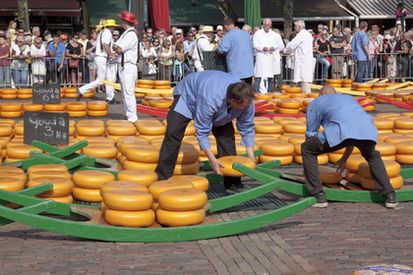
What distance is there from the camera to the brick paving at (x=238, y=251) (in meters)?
5.62

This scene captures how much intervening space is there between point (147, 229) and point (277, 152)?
3.42 metres

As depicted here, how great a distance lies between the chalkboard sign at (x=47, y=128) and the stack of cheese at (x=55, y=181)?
1.64 m

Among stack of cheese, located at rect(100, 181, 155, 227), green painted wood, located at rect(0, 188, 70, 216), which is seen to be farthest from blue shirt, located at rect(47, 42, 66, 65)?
stack of cheese, located at rect(100, 181, 155, 227)

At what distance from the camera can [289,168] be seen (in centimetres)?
969

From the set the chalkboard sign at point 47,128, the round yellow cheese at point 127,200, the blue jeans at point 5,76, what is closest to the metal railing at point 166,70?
the blue jeans at point 5,76

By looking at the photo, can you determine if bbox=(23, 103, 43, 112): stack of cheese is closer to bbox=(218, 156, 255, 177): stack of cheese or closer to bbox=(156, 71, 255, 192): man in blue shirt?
bbox=(156, 71, 255, 192): man in blue shirt

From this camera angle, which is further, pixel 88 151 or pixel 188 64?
pixel 188 64

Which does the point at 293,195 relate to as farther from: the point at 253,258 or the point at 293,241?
the point at 253,258

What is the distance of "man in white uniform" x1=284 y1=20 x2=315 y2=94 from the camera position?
16.2m

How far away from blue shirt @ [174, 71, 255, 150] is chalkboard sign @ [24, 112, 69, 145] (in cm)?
236

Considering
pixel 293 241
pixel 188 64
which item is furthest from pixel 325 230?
pixel 188 64

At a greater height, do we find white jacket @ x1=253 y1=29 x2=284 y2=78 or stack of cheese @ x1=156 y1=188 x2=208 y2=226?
white jacket @ x1=253 y1=29 x2=284 y2=78

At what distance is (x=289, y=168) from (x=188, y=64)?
1080 centimetres

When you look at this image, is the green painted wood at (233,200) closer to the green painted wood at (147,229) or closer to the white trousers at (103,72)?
the green painted wood at (147,229)
